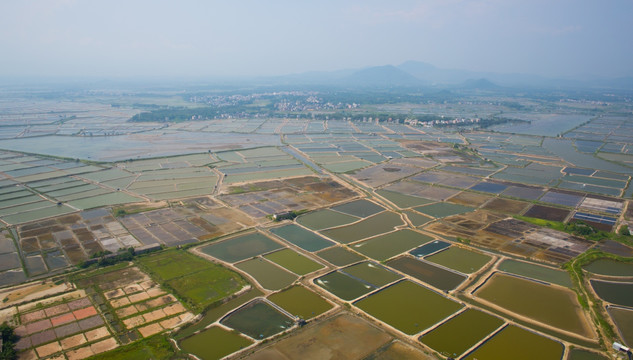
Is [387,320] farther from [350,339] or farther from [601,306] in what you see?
[601,306]

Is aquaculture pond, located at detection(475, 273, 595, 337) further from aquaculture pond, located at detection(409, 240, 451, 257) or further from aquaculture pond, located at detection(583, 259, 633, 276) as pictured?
aquaculture pond, located at detection(409, 240, 451, 257)

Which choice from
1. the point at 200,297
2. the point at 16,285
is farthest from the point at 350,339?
the point at 16,285

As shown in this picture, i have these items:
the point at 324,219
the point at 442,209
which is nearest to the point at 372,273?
the point at 324,219

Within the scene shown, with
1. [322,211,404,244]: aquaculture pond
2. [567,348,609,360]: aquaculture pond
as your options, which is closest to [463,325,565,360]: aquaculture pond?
[567,348,609,360]: aquaculture pond

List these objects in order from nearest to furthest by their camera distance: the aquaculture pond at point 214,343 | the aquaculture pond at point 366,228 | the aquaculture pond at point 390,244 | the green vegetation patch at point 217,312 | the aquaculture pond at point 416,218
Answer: the aquaculture pond at point 214,343 < the green vegetation patch at point 217,312 < the aquaculture pond at point 390,244 < the aquaculture pond at point 366,228 < the aquaculture pond at point 416,218

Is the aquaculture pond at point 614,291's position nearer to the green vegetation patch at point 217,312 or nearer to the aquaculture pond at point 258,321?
the aquaculture pond at point 258,321

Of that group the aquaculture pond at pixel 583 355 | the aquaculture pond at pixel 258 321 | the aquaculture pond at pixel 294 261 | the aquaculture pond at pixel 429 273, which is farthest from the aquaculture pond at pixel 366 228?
the aquaculture pond at pixel 583 355

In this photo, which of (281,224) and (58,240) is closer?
(58,240)
